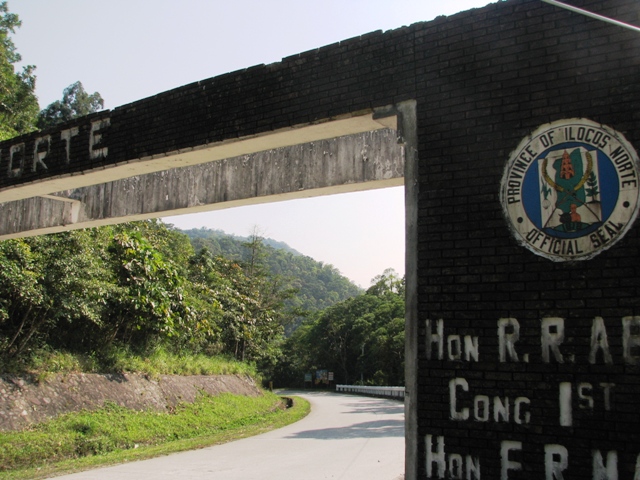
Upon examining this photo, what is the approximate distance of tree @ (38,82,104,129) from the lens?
4650cm

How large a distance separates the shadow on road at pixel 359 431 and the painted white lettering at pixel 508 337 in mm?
10089

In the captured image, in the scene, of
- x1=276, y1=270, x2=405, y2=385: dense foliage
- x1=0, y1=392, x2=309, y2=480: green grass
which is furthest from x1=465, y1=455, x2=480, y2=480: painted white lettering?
x1=276, y1=270, x2=405, y2=385: dense foliage

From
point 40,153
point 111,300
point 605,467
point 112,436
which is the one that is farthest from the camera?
point 111,300

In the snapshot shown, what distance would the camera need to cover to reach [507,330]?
14.6 ft

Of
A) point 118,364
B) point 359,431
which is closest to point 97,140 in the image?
point 118,364

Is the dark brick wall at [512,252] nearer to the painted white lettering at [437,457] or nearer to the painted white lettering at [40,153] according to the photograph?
the painted white lettering at [437,457]

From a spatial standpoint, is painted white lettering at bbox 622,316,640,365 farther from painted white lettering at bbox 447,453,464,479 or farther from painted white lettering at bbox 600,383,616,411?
painted white lettering at bbox 447,453,464,479

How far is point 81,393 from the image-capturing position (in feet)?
43.1

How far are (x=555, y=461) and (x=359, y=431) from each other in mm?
11586

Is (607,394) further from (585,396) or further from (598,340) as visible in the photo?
(598,340)

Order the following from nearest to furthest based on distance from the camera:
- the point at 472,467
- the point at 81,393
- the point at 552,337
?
1. the point at 552,337
2. the point at 472,467
3. the point at 81,393

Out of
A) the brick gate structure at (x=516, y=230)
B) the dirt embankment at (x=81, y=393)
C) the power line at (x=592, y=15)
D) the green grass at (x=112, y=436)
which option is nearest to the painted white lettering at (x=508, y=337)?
the brick gate structure at (x=516, y=230)

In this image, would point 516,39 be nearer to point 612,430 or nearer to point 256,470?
point 612,430

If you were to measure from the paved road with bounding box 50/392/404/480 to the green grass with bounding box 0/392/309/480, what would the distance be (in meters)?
0.75
